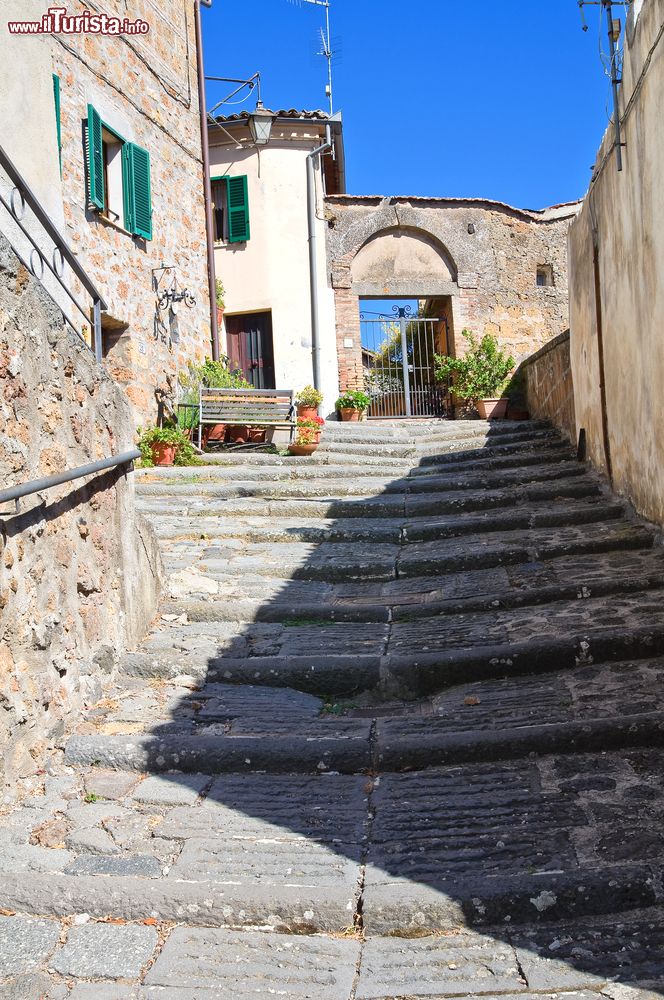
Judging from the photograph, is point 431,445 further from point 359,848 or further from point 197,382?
point 359,848

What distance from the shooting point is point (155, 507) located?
7.95 m

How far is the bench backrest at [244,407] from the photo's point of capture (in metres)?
11.5

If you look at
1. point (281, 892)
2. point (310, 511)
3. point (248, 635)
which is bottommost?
point (281, 892)

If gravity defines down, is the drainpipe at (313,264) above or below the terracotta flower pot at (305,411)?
above

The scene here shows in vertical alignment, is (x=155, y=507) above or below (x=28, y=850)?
above

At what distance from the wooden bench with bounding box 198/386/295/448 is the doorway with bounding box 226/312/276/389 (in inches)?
125

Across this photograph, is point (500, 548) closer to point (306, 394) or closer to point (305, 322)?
point (306, 394)

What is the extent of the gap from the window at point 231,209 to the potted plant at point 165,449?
19.1 ft

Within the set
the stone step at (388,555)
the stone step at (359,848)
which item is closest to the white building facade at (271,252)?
the stone step at (388,555)

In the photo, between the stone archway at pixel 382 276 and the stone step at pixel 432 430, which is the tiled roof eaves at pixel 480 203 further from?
the stone step at pixel 432 430

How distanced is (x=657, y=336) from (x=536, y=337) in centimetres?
1173

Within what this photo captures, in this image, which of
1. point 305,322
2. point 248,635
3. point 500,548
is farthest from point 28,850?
point 305,322

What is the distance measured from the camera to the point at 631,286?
6055 mm

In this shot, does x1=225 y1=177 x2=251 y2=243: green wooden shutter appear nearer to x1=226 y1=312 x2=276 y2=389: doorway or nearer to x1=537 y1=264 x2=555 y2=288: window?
x1=226 y1=312 x2=276 y2=389: doorway
